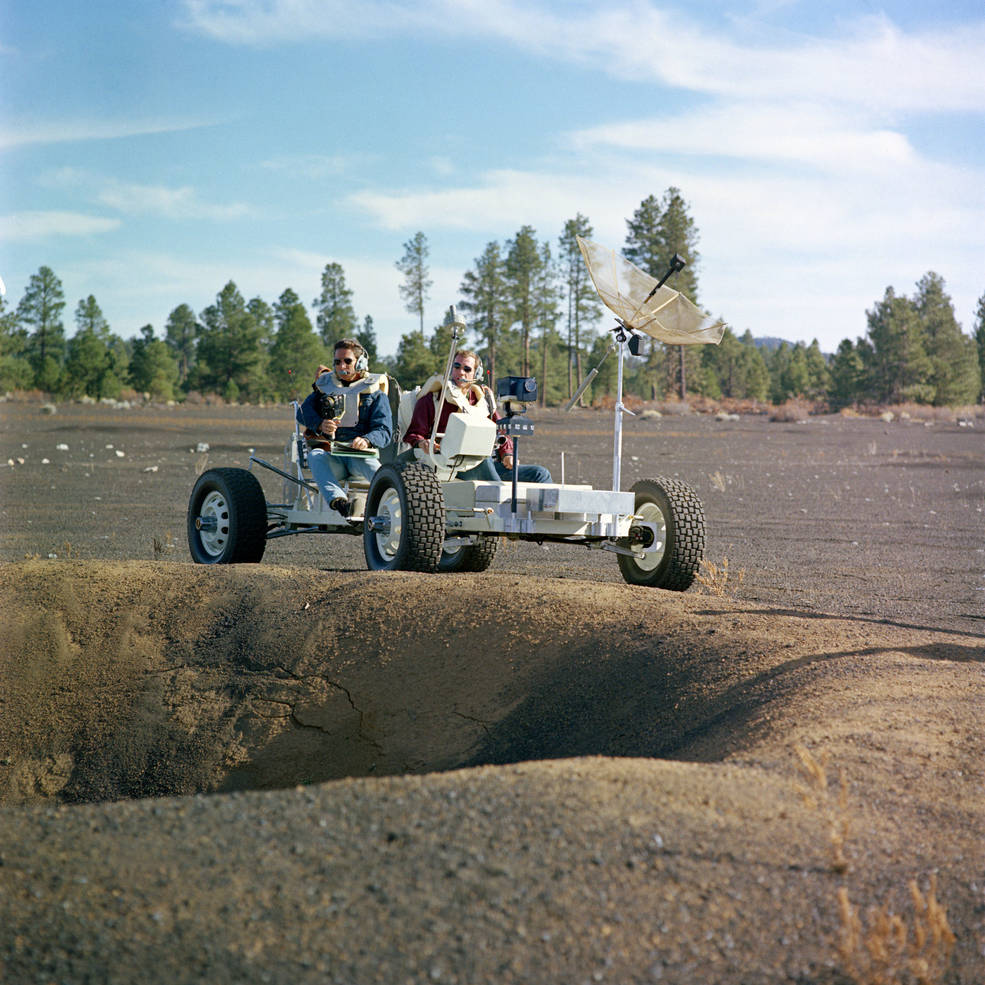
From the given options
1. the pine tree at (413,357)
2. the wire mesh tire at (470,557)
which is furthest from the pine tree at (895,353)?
the wire mesh tire at (470,557)

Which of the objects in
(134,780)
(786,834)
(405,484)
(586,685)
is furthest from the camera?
(405,484)

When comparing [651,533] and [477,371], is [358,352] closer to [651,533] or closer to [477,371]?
[477,371]

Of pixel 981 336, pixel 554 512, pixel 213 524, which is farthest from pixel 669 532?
pixel 981 336

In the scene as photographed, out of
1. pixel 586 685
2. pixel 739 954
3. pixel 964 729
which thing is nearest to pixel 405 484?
pixel 586 685

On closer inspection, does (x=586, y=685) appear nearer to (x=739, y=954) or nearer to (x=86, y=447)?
(x=739, y=954)

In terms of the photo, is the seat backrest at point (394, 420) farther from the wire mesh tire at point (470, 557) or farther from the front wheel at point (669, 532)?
the front wheel at point (669, 532)

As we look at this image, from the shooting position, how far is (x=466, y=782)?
4.14 metres

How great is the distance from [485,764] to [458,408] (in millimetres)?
4188

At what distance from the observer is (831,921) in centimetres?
332

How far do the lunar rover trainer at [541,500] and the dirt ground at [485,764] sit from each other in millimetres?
623

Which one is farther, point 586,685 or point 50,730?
point 50,730

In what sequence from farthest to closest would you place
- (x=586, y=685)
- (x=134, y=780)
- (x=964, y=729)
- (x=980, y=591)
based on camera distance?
(x=980, y=591), (x=134, y=780), (x=586, y=685), (x=964, y=729)

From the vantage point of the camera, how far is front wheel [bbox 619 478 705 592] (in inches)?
367

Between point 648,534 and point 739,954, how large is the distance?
665cm
